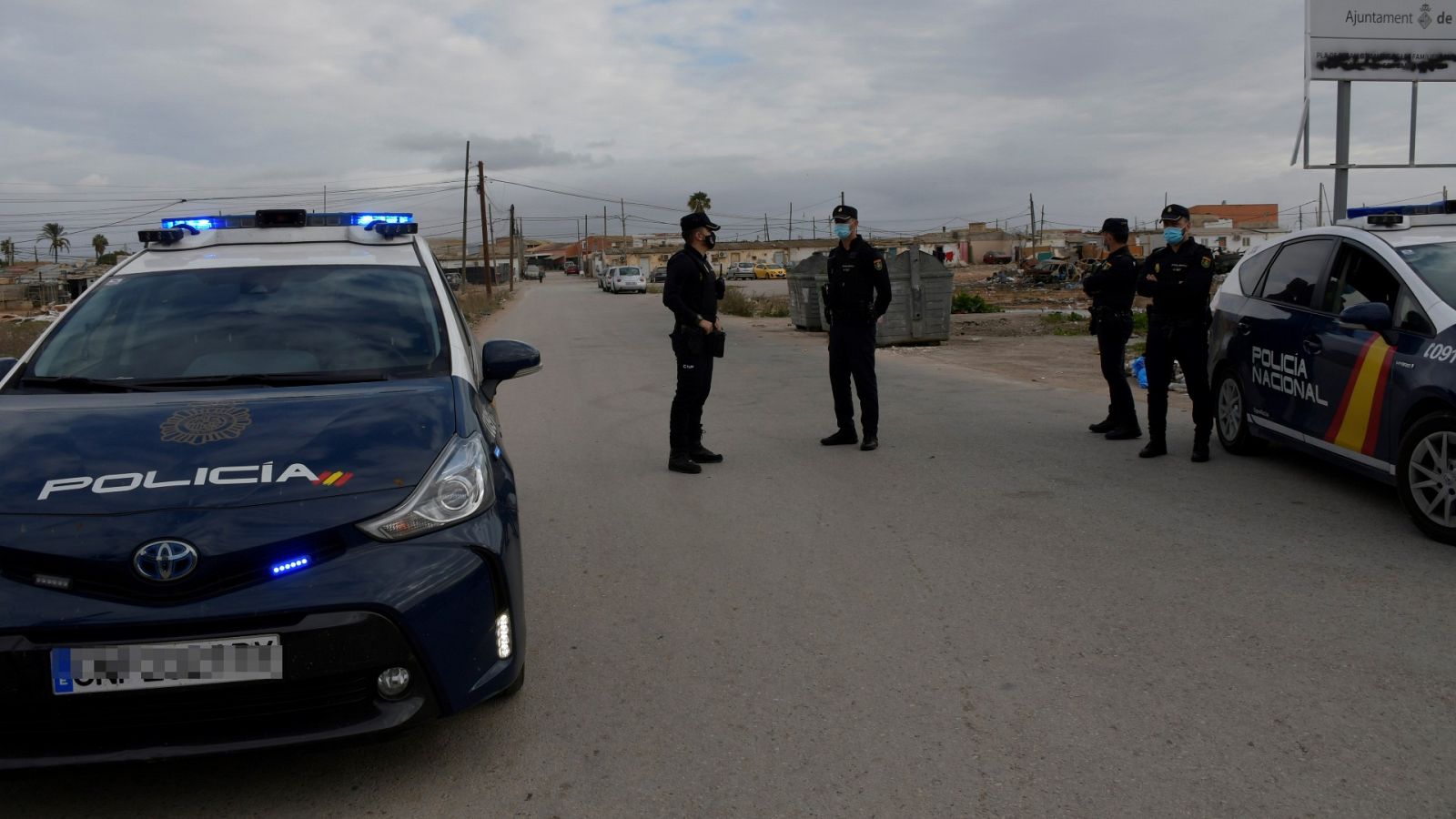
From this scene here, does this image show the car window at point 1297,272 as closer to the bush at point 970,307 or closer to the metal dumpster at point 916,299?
the metal dumpster at point 916,299

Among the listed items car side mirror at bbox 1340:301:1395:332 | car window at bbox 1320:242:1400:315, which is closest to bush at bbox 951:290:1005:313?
car window at bbox 1320:242:1400:315

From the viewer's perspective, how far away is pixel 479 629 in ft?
10.9

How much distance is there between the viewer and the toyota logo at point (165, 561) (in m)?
2.95

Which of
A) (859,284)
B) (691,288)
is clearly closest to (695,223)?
(691,288)

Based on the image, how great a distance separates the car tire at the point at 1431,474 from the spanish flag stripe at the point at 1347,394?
0.60 metres

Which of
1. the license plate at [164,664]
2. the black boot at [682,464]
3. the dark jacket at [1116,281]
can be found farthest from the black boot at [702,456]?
the license plate at [164,664]

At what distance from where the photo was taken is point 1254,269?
8086 millimetres

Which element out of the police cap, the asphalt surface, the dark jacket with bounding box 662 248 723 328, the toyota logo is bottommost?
the asphalt surface

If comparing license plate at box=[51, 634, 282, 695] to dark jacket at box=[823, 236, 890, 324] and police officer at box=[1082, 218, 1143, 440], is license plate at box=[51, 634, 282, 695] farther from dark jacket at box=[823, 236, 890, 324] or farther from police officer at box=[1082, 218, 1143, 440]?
police officer at box=[1082, 218, 1143, 440]

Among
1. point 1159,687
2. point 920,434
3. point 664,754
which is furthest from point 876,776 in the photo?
point 920,434

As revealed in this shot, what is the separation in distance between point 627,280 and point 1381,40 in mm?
42543

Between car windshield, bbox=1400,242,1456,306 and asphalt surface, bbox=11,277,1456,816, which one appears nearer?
asphalt surface, bbox=11,277,1456,816

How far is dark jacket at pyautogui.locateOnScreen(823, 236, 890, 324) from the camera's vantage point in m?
8.77

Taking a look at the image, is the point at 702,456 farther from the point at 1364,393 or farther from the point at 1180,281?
the point at 1364,393
